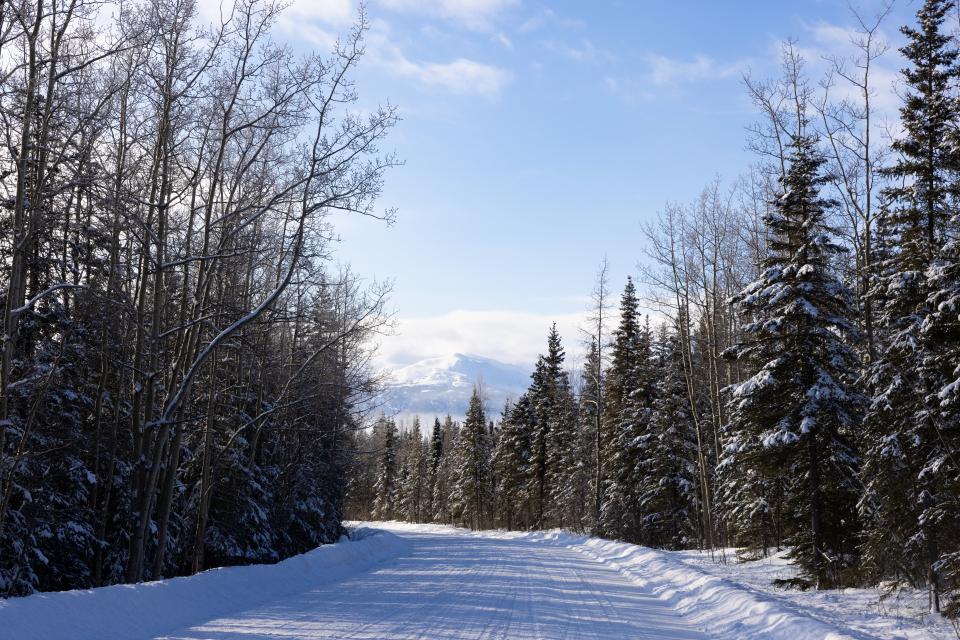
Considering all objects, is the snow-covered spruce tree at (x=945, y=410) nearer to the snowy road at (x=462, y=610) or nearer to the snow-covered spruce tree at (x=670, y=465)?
the snowy road at (x=462, y=610)

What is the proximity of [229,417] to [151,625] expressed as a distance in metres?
13.3

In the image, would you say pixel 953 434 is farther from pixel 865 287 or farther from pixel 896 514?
pixel 865 287

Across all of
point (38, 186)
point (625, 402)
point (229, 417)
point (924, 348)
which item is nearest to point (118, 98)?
point (38, 186)

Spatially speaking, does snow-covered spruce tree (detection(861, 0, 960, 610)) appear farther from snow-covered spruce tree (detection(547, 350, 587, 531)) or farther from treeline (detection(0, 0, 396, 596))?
snow-covered spruce tree (detection(547, 350, 587, 531))

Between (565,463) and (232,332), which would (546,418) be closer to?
(565,463)

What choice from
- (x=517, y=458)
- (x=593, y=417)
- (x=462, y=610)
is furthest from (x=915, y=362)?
(x=517, y=458)

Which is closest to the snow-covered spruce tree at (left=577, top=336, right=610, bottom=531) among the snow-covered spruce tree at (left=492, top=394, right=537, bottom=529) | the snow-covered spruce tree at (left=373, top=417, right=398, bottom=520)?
the snow-covered spruce tree at (left=492, top=394, right=537, bottom=529)

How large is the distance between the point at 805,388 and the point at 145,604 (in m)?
14.3

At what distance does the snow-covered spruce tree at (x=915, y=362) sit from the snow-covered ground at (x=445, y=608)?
1.49 meters

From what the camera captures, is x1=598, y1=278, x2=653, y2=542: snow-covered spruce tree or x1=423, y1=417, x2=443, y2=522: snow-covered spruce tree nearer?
x1=598, y1=278, x2=653, y2=542: snow-covered spruce tree

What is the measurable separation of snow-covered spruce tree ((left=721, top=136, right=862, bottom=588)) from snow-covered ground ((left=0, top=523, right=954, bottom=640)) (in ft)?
5.02

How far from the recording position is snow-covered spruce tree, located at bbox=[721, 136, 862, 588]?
51.5ft

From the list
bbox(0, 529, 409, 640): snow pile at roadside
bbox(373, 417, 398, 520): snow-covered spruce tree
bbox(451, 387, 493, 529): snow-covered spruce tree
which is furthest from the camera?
bbox(373, 417, 398, 520): snow-covered spruce tree

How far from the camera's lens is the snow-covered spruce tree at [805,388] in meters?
15.7
